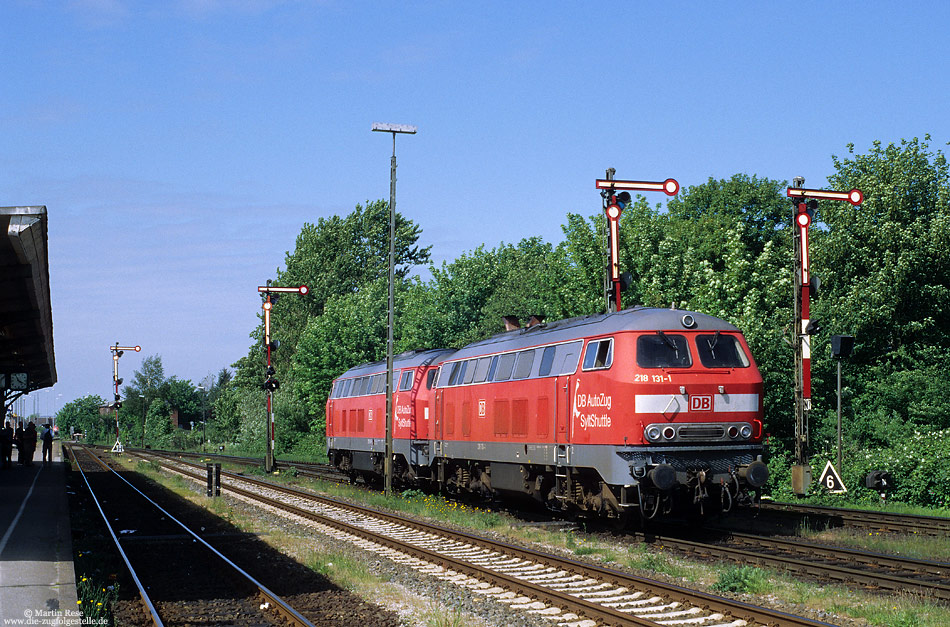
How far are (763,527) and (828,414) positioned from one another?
12183 mm

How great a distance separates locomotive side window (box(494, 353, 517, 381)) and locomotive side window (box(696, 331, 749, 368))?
535 cm

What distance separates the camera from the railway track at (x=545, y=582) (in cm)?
1031

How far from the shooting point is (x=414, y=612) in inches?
443

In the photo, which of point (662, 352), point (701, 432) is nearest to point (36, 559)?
point (662, 352)

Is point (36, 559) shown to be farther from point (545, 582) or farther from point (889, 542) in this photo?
point (889, 542)

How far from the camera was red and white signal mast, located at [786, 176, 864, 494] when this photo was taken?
20.4 meters

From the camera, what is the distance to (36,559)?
44.0 ft

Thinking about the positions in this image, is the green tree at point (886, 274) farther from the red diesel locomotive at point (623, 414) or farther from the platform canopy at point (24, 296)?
the platform canopy at point (24, 296)

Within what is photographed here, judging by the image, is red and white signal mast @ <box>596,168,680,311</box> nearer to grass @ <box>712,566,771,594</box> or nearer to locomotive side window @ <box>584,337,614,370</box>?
locomotive side window @ <box>584,337,614,370</box>

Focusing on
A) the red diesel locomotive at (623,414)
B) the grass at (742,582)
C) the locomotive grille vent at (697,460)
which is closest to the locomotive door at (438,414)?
the red diesel locomotive at (623,414)

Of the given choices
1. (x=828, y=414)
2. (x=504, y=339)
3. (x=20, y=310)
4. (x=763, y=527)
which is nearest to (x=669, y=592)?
(x=763, y=527)

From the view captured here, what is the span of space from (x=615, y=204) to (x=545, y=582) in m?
11.6

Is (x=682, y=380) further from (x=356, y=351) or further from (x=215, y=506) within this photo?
(x=356, y=351)

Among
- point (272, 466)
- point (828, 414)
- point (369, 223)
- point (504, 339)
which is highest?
point (369, 223)
